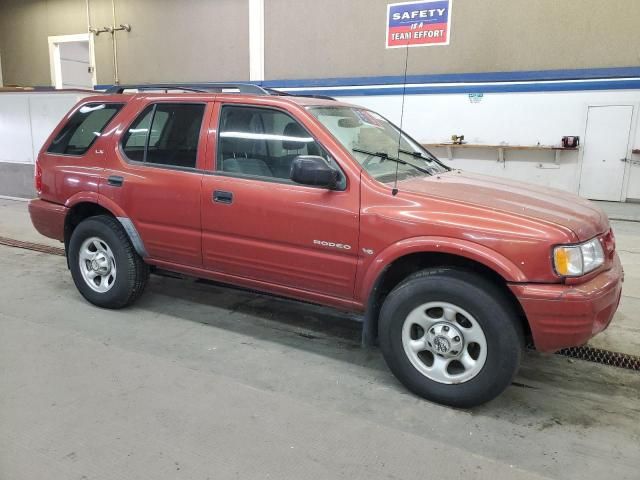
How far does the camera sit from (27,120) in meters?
9.41

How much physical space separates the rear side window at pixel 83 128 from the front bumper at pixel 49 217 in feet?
1.52

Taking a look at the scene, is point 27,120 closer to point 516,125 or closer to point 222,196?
point 222,196

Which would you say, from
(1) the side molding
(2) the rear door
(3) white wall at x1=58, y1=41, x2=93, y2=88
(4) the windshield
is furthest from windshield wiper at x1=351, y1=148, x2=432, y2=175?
(3) white wall at x1=58, y1=41, x2=93, y2=88

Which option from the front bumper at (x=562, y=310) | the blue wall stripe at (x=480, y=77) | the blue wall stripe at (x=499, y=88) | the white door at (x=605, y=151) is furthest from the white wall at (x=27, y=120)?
the white door at (x=605, y=151)

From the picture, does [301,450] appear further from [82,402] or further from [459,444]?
[82,402]

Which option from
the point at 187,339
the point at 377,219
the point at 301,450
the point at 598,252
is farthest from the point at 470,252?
the point at 187,339

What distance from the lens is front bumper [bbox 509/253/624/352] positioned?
98.6 inches

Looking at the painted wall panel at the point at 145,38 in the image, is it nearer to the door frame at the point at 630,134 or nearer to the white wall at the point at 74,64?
the white wall at the point at 74,64

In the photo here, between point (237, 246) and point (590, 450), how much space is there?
234 cm

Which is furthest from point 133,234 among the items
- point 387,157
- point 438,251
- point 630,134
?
point 630,134

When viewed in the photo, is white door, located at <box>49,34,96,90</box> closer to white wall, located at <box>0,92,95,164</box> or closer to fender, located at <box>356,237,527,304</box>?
white wall, located at <box>0,92,95,164</box>

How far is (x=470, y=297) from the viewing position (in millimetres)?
2645

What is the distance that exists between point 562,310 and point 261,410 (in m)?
1.65

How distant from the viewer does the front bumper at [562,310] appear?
2504mm
